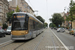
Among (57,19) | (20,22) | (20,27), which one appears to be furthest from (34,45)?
(57,19)

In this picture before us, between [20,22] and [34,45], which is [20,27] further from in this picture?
[34,45]

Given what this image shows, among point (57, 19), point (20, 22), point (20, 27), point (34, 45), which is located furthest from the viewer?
point (57, 19)

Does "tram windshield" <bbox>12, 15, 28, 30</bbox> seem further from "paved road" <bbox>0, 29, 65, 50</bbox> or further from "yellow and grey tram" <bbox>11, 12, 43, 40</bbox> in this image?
A: "paved road" <bbox>0, 29, 65, 50</bbox>

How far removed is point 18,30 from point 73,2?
3044 centimetres

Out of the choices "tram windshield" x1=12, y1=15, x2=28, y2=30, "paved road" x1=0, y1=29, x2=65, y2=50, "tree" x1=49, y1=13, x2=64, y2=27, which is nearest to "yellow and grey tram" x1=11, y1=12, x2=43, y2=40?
"tram windshield" x1=12, y1=15, x2=28, y2=30

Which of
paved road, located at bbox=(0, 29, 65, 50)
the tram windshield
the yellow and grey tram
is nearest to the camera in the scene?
paved road, located at bbox=(0, 29, 65, 50)

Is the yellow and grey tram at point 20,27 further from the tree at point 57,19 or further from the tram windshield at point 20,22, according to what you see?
the tree at point 57,19

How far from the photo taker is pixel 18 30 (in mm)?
12734

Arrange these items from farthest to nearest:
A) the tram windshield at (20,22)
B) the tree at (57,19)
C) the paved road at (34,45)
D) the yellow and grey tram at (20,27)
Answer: the tree at (57,19) < the tram windshield at (20,22) < the yellow and grey tram at (20,27) < the paved road at (34,45)

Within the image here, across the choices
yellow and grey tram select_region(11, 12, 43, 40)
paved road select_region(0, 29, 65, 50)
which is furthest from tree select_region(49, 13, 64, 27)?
yellow and grey tram select_region(11, 12, 43, 40)

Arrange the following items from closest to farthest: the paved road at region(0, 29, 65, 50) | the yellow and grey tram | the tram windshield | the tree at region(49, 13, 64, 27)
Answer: the paved road at region(0, 29, 65, 50)
the yellow and grey tram
the tram windshield
the tree at region(49, 13, 64, 27)

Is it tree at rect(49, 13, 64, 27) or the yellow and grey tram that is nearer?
the yellow and grey tram

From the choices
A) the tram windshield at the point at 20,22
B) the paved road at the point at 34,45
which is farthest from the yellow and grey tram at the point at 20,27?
the paved road at the point at 34,45

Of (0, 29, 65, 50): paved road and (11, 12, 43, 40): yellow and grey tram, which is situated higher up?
(11, 12, 43, 40): yellow and grey tram
